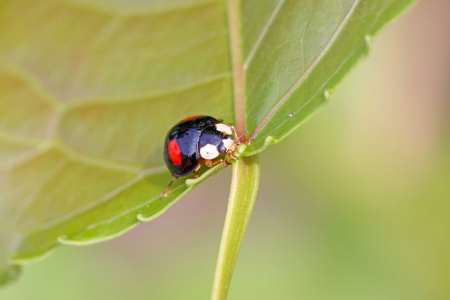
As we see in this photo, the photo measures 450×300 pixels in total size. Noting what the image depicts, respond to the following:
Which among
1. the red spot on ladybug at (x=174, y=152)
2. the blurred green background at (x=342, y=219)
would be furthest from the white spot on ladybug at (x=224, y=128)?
the blurred green background at (x=342, y=219)

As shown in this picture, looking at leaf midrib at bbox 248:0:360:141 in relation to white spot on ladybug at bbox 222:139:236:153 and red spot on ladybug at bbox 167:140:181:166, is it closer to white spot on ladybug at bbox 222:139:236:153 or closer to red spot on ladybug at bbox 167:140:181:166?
white spot on ladybug at bbox 222:139:236:153

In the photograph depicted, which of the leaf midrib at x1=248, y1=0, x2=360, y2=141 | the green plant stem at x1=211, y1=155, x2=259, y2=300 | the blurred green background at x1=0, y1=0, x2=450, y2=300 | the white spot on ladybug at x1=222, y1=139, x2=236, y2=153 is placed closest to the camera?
the green plant stem at x1=211, y1=155, x2=259, y2=300

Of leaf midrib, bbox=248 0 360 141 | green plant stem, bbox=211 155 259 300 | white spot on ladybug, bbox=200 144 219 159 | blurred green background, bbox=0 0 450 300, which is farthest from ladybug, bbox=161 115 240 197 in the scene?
blurred green background, bbox=0 0 450 300

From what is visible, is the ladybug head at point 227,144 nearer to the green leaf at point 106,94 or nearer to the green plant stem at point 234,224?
the green leaf at point 106,94

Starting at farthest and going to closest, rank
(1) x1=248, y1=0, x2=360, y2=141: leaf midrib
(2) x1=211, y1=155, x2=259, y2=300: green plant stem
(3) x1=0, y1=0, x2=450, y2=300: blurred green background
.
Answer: (3) x1=0, y1=0, x2=450, y2=300: blurred green background
(1) x1=248, y1=0, x2=360, y2=141: leaf midrib
(2) x1=211, y1=155, x2=259, y2=300: green plant stem

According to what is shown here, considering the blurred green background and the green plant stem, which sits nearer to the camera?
the green plant stem

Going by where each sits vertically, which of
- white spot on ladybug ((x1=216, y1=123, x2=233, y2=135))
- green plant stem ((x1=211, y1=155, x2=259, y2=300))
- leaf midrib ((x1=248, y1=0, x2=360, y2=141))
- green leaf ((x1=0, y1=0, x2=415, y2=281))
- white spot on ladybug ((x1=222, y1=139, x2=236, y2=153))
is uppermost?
green leaf ((x1=0, y1=0, x2=415, y2=281))

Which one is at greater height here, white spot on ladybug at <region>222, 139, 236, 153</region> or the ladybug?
the ladybug

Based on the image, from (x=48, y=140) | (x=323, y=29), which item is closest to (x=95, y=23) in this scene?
(x=48, y=140)
